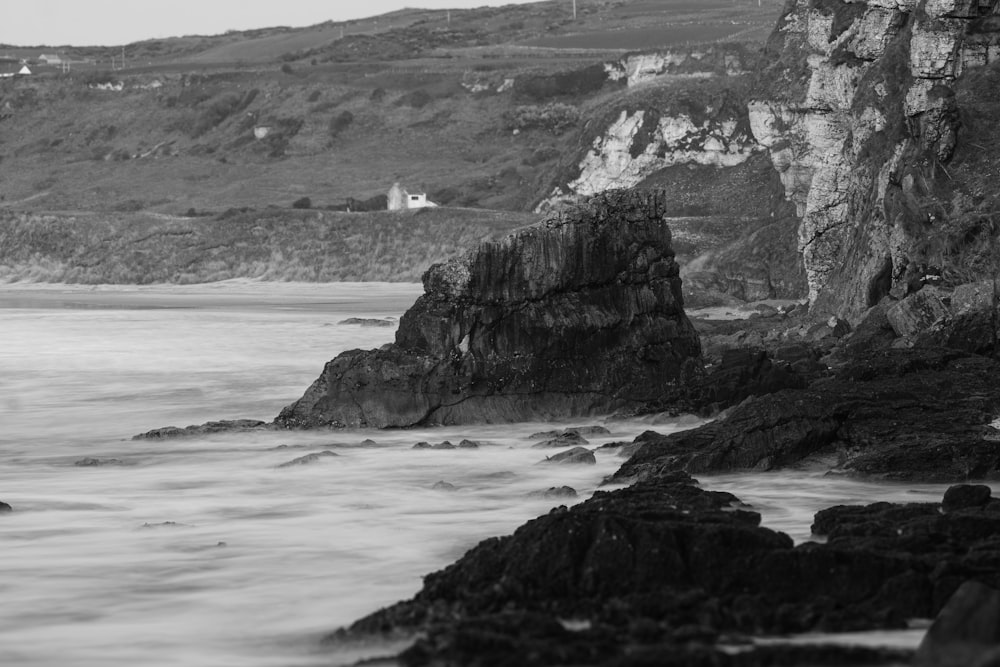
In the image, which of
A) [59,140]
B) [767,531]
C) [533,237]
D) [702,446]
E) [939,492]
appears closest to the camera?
[767,531]

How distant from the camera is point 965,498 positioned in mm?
12359

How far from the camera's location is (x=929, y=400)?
18172 millimetres

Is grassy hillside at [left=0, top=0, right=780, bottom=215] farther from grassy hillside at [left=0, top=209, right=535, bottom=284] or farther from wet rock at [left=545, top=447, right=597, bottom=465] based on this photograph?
wet rock at [left=545, top=447, right=597, bottom=465]

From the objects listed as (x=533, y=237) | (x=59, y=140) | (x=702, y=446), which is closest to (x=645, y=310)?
(x=533, y=237)

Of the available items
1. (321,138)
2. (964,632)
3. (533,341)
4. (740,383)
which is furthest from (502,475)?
(321,138)

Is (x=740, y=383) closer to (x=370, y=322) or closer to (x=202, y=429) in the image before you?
(x=202, y=429)

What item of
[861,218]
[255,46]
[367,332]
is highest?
[255,46]

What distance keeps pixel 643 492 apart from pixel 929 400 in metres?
6.36

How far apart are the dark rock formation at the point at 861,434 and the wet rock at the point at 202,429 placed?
6103 mm

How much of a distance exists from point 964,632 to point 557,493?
775cm

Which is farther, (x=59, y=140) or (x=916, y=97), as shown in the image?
(x=59, y=140)

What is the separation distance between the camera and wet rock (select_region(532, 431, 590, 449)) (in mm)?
19219

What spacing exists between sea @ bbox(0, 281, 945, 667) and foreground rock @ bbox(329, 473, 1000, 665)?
0.48 meters

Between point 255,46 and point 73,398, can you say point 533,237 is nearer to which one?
point 73,398
